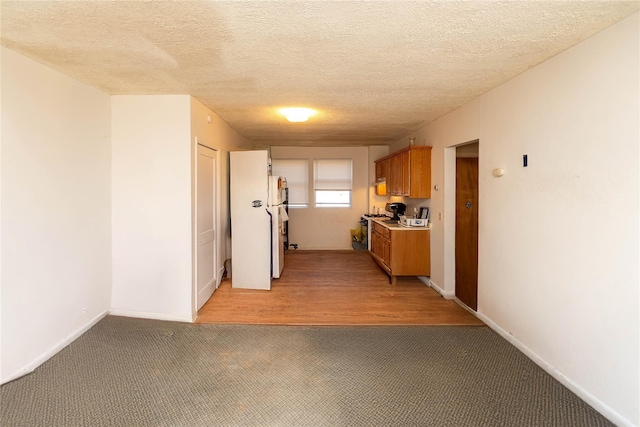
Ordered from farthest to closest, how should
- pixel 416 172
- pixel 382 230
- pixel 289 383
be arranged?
pixel 382 230, pixel 416 172, pixel 289 383

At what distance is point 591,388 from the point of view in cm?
195

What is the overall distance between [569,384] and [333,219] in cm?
546

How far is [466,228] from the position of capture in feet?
12.8

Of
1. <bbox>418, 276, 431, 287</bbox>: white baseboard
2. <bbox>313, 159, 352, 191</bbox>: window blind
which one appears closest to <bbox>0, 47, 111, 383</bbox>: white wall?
<bbox>418, 276, 431, 287</bbox>: white baseboard

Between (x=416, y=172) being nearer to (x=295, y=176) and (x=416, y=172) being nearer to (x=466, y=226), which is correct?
(x=466, y=226)

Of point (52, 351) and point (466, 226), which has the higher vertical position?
point (466, 226)

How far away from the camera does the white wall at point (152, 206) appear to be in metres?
3.15

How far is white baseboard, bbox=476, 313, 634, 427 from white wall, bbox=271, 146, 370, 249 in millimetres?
4485

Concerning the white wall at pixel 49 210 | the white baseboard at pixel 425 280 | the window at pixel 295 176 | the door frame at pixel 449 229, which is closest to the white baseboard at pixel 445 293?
the door frame at pixel 449 229

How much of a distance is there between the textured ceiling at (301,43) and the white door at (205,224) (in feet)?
2.97

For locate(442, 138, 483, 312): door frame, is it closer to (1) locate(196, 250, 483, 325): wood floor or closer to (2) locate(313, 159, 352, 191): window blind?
(1) locate(196, 250, 483, 325): wood floor

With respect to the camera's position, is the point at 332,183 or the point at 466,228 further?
the point at 332,183

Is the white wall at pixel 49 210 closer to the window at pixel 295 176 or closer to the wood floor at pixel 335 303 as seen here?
the wood floor at pixel 335 303

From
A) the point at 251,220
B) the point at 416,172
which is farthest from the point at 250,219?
the point at 416,172
